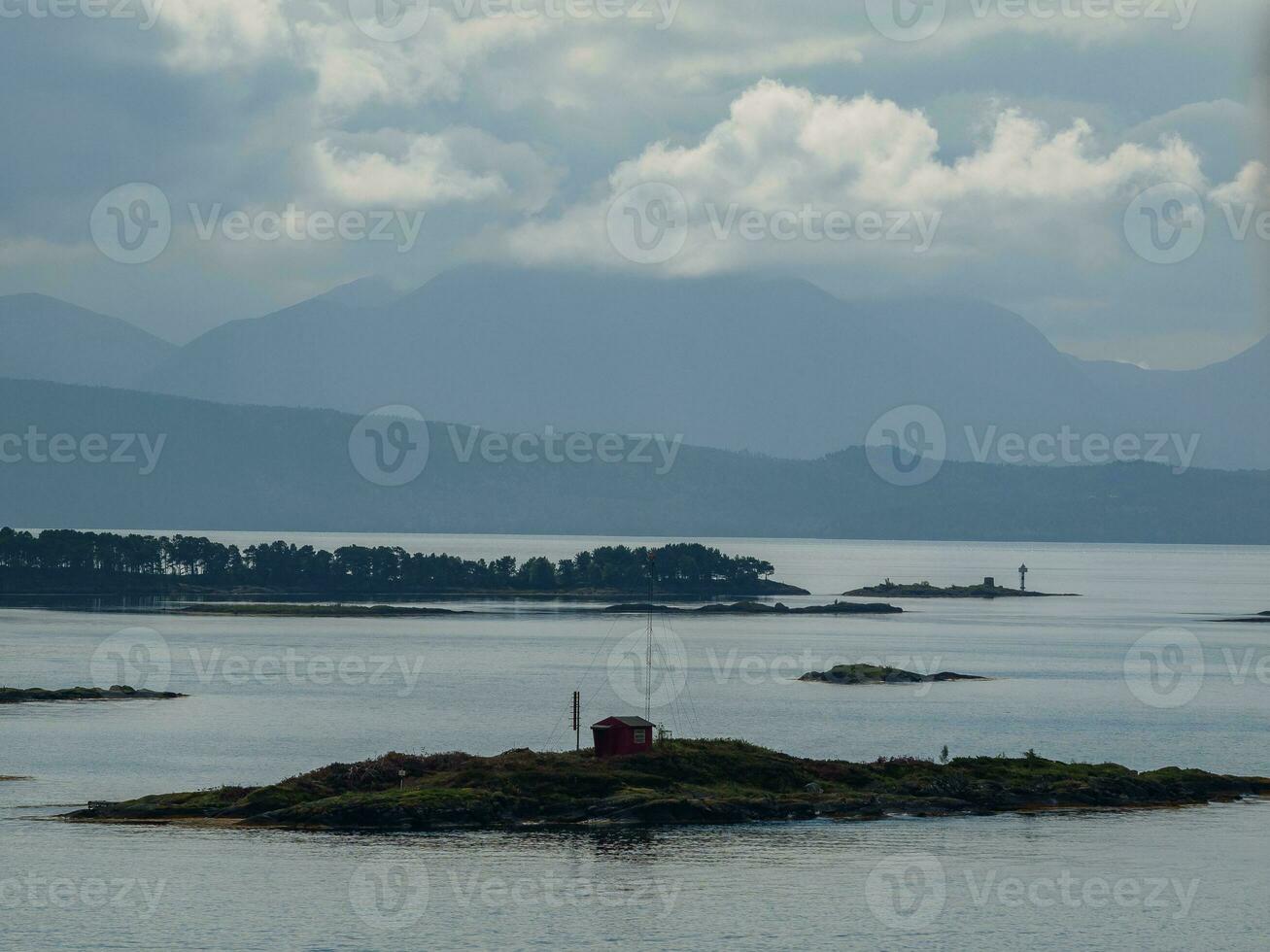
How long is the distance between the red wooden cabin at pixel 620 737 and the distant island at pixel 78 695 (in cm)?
6163

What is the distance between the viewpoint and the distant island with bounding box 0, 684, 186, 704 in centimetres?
13000

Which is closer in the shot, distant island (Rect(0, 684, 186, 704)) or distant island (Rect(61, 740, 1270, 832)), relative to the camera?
distant island (Rect(61, 740, 1270, 832))

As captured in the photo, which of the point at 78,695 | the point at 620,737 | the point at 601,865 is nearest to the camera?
the point at 601,865

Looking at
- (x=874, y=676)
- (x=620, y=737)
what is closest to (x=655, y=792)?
(x=620, y=737)

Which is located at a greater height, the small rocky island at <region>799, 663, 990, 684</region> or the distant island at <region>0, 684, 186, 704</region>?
the small rocky island at <region>799, 663, 990, 684</region>

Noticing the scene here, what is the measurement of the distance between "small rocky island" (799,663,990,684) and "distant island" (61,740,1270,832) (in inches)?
2355

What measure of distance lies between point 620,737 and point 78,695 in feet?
212

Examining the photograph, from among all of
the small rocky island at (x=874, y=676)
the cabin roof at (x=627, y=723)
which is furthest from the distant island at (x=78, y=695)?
the cabin roof at (x=627, y=723)

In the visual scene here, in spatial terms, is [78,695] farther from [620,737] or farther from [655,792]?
[655,792]

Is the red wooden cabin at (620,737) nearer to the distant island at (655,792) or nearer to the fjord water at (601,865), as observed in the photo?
the distant island at (655,792)

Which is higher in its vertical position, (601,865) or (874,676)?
(874,676)

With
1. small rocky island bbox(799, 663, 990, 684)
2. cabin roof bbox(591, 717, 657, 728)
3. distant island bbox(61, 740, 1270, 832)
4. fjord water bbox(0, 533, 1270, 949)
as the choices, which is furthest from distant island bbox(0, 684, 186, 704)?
cabin roof bbox(591, 717, 657, 728)

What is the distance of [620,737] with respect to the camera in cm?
8406

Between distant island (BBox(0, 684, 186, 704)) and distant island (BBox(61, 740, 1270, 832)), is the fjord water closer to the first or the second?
distant island (BBox(61, 740, 1270, 832))
